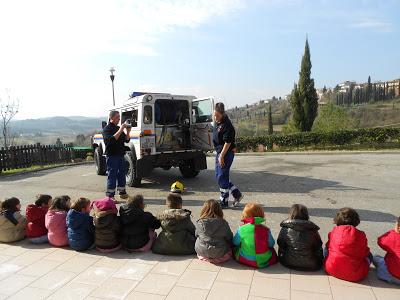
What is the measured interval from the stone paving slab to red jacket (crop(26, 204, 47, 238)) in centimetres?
57

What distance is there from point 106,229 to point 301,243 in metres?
2.56

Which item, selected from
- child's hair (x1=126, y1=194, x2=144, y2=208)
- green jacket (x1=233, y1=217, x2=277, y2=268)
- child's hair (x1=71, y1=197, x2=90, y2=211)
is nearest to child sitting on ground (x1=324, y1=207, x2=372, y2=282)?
green jacket (x1=233, y1=217, x2=277, y2=268)

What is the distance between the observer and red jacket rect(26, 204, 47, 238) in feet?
16.6

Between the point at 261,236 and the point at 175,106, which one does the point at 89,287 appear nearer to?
the point at 261,236

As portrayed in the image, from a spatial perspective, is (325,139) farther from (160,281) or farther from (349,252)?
(160,281)

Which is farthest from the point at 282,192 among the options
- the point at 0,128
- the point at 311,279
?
the point at 0,128

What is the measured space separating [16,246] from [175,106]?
549cm

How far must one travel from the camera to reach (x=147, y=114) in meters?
8.54

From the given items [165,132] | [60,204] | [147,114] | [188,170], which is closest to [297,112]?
[188,170]

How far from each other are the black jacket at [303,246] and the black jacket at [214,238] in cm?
73

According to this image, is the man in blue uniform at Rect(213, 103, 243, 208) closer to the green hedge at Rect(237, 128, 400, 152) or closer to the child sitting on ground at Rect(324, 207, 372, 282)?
the child sitting on ground at Rect(324, 207, 372, 282)

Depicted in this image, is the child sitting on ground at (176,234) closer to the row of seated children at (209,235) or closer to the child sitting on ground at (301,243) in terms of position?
the row of seated children at (209,235)

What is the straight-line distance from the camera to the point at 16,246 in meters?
5.04

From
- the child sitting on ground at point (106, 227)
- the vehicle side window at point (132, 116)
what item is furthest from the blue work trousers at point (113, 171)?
the child sitting on ground at point (106, 227)
